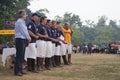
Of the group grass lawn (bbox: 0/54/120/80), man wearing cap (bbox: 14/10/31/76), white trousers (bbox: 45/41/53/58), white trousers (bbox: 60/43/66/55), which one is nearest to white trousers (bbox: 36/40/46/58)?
white trousers (bbox: 45/41/53/58)

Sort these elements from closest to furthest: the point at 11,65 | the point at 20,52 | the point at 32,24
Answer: the point at 20,52
the point at 32,24
the point at 11,65

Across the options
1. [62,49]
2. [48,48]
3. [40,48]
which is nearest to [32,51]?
[40,48]

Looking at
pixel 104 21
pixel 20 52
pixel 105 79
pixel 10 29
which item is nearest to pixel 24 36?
pixel 20 52

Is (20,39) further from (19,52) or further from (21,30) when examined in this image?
(19,52)

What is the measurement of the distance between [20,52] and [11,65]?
288 centimetres

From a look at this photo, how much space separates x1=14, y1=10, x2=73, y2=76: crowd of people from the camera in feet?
34.5

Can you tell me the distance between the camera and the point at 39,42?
39.7ft

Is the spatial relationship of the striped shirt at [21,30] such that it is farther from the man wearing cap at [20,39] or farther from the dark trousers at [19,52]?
the dark trousers at [19,52]

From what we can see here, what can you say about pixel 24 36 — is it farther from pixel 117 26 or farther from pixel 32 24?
pixel 117 26

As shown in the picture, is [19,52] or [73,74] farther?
[73,74]

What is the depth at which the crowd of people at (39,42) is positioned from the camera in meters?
10.5

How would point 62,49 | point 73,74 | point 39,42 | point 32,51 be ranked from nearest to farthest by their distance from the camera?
1. point 73,74
2. point 32,51
3. point 39,42
4. point 62,49

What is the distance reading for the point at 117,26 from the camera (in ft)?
466

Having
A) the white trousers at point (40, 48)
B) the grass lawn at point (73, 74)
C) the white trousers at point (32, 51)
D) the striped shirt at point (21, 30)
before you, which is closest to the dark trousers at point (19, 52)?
the striped shirt at point (21, 30)
